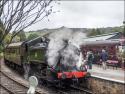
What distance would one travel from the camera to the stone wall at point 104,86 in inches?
580

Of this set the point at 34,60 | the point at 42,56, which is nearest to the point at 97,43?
the point at 34,60

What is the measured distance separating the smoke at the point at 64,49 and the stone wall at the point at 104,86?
1.31 metres

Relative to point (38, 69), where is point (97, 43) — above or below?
above

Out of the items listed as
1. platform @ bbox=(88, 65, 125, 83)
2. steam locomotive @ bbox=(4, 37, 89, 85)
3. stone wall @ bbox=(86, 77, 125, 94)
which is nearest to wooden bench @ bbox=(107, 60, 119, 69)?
platform @ bbox=(88, 65, 125, 83)

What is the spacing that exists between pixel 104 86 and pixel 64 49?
11.2 feet

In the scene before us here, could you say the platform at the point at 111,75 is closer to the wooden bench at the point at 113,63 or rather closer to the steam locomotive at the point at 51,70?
the wooden bench at the point at 113,63

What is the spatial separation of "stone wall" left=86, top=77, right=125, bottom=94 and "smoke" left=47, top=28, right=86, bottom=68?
1.31 m

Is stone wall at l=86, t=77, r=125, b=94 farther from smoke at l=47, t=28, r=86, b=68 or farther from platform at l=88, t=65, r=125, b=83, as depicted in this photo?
smoke at l=47, t=28, r=86, b=68

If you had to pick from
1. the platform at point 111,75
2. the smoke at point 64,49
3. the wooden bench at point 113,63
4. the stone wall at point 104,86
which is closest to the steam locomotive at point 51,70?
the smoke at point 64,49

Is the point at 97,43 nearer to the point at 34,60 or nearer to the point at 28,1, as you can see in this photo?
the point at 34,60

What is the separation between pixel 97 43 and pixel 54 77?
40.9ft

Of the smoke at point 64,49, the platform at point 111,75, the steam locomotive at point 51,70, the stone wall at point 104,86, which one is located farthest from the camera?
the smoke at point 64,49

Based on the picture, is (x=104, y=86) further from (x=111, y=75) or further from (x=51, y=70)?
(x=51, y=70)

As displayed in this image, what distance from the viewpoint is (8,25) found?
6945mm
